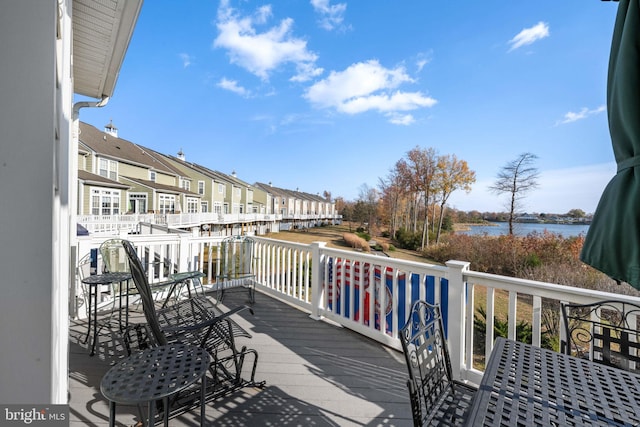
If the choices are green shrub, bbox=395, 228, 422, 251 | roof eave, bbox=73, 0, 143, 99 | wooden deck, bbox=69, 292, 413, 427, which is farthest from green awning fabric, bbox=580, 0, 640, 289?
green shrub, bbox=395, 228, 422, 251

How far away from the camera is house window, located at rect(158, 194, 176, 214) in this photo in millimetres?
22102

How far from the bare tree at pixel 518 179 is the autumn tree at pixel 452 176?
5.74 metres

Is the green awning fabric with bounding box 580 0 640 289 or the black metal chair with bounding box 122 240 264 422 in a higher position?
the green awning fabric with bounding box 580 0 640 289

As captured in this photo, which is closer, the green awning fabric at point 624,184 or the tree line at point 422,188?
the green awning fabric at point 624,184

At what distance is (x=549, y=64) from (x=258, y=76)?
11.2m

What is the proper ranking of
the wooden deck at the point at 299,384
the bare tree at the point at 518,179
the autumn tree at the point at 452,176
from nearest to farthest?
the wooden deck at the point at 299,384, the bare tree at the point at 518,179, the autumn tree at the point at 452,176

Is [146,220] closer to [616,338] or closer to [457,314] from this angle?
[457,314]

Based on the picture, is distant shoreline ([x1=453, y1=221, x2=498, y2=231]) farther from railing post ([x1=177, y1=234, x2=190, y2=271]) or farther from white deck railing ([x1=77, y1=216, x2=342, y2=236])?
white deck railing ([x1=77, y1=216, x2=342, y2=236])

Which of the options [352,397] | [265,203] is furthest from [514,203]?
[265,203]

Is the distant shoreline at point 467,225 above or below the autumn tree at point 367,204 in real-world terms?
below

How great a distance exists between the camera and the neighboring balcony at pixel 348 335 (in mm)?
2092

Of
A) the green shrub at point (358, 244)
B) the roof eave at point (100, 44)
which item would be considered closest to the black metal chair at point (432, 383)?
the roof eave at point (100, 44)

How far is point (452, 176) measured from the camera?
20.5m

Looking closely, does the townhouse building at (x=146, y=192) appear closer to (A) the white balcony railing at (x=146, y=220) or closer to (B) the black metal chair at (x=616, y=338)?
(A) the white balcony railing at (x=146, y=220)
